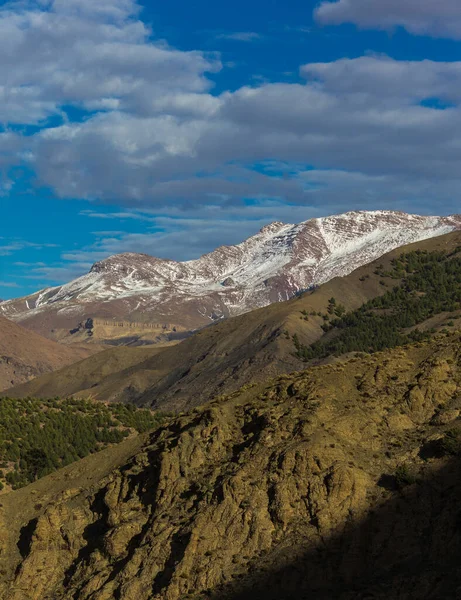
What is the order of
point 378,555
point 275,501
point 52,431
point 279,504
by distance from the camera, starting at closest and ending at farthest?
point 378,555 → point 279,504 → point 275,501 → point 52,431

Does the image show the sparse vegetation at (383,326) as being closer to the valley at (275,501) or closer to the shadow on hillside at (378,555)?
the valley at (275,501)

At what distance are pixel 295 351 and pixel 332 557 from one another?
136786 millimetres

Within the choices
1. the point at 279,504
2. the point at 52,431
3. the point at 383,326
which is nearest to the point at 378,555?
the point at 279,504

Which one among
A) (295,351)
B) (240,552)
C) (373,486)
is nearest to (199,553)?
(240,552)

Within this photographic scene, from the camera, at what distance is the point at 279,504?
4462 cm

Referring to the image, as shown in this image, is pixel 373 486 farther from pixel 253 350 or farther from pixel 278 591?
pixel 253 350

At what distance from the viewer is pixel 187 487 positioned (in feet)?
162

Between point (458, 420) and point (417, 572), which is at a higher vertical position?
point (458, 420)

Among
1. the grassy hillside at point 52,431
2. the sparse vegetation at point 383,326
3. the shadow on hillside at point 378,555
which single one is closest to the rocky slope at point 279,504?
the shadow on hillside at point 378,555

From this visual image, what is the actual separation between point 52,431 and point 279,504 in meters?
45.3

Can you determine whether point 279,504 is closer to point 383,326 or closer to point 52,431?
point 52,431

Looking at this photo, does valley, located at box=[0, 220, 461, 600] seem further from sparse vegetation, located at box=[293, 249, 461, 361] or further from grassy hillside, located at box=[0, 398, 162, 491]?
sparse vegetation, located at box=[293, 249, 461, 361]

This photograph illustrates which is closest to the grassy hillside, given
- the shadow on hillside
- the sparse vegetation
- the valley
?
the valley

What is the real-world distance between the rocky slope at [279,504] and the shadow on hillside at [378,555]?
7cm
